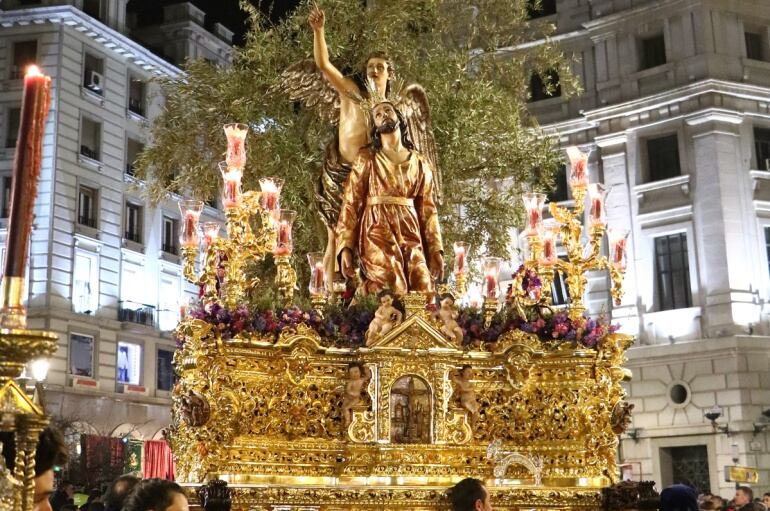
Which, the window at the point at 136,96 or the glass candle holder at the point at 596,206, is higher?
the window at the point at 136,96

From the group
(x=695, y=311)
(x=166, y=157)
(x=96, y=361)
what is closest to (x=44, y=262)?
(x=96, y=361)

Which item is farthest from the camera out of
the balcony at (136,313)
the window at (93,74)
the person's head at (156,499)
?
the window at (93,74)

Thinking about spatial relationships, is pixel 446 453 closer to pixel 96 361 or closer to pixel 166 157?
pixel 166 157

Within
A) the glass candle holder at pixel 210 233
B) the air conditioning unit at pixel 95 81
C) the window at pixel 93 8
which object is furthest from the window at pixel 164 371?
the glass candle holder at pixel 210 233

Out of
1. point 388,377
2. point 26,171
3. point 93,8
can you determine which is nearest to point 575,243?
point 388,377

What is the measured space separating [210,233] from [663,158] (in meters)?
20.6

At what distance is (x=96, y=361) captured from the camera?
1251 inches

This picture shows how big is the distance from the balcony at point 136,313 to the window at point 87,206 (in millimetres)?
2820

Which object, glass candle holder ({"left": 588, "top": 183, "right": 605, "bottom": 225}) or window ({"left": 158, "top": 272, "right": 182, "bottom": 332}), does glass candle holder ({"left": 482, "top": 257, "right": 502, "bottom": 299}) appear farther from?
window ({"left": 158, "top": 272, "right": 182, "bottom": 332})

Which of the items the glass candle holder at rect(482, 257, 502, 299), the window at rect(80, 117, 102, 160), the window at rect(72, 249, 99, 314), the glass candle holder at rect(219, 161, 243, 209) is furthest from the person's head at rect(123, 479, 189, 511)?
the window at rect(80, 117, 102, 160)

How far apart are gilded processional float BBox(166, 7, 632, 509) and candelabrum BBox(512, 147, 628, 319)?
0.02m

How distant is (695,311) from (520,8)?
10.1 metres

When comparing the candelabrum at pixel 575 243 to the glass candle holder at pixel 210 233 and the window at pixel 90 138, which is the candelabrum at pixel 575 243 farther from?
the window at pixel 90 138

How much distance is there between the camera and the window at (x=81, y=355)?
30953 millimetres
